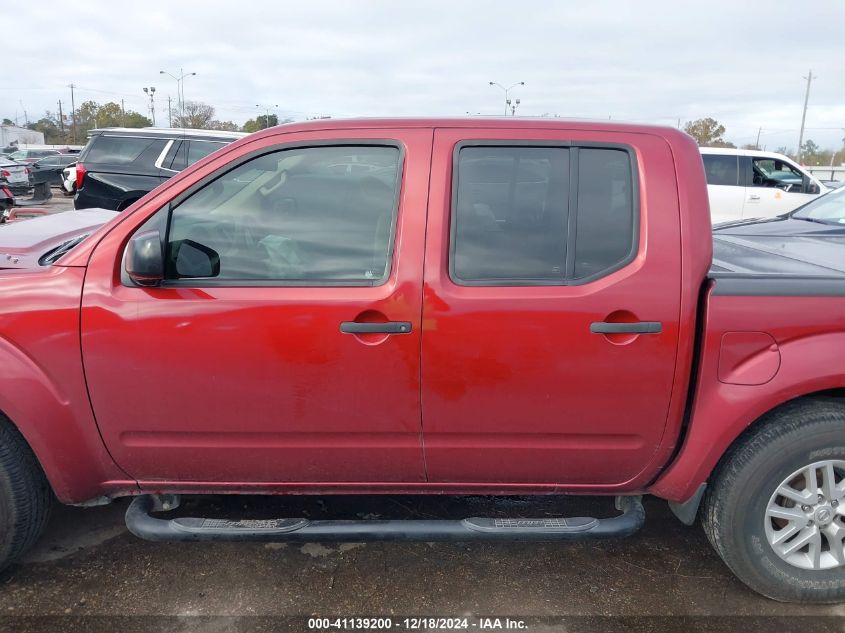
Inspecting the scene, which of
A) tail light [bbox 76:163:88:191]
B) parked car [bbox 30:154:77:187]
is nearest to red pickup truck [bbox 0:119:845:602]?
tail light [bbox 76:163:88:191]

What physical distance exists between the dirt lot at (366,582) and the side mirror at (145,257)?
134 cm

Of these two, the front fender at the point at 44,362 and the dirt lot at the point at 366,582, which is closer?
the front fender at the point at 44,362

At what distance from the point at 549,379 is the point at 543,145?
2.93 feet

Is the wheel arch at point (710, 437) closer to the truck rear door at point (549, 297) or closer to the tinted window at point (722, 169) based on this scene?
the truck rear door at point (549, 297)

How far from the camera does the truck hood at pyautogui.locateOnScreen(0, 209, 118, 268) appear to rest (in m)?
2.77

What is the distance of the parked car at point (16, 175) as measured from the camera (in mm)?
16203

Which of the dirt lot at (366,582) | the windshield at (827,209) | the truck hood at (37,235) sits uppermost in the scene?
the windshield at (827,209)

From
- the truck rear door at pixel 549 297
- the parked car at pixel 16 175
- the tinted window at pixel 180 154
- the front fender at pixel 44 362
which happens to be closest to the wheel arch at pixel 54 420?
the front fender at pixel 44 362

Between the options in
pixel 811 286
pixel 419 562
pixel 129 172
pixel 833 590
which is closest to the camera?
pixel 811 286

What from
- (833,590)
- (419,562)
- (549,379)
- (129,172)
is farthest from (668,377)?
(129,172)

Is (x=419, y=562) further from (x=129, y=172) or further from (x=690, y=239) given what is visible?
(x=129, y=172)

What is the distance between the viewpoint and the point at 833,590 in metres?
2.57

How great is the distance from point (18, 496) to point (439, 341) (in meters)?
1.76

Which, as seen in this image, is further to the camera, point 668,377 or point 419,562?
point 419,562
